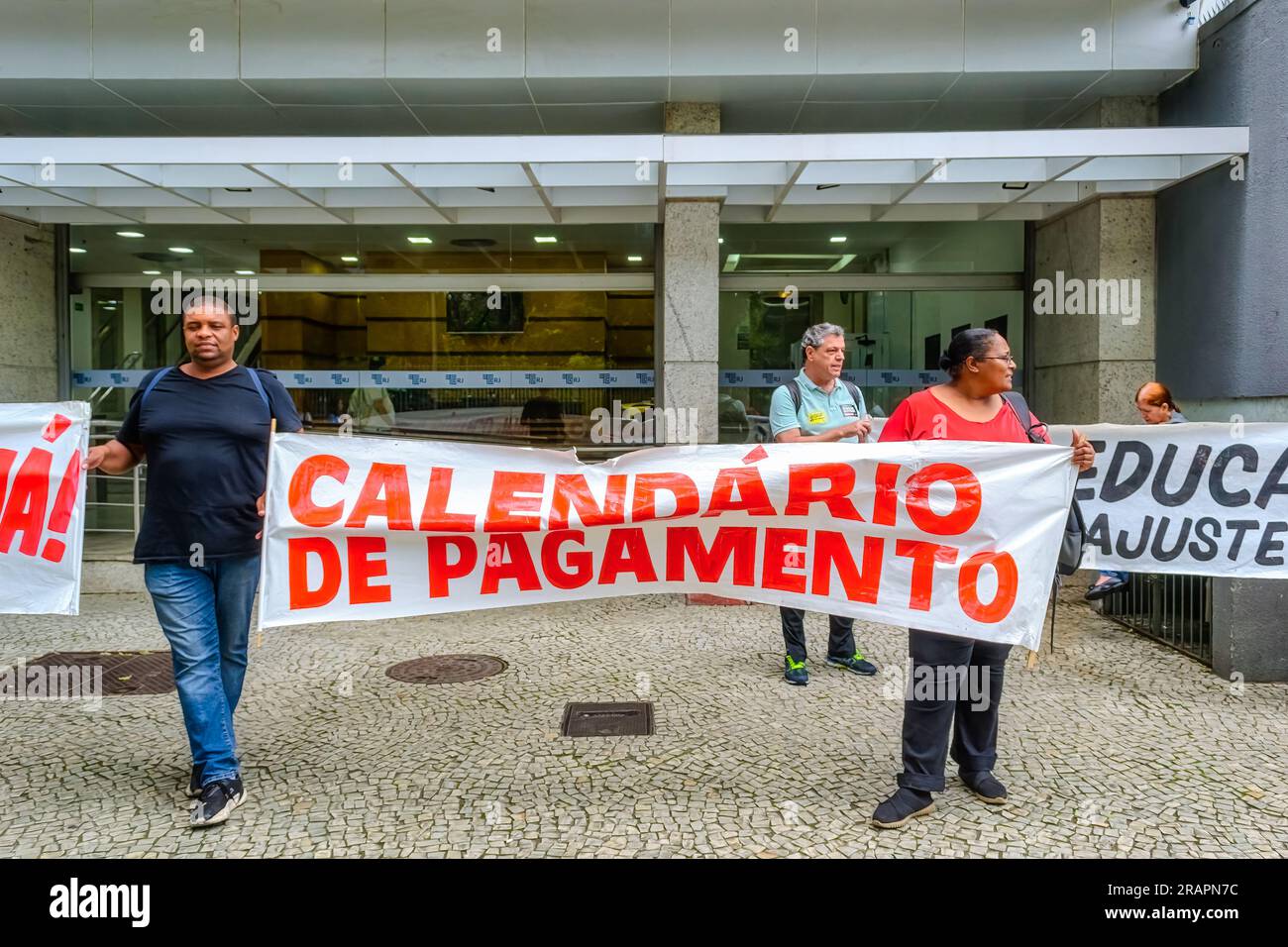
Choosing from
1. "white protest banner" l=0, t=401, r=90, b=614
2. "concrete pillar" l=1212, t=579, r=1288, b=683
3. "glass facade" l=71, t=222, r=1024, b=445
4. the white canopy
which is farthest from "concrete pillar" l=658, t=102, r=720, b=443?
"white protest banner" l=0, t=401, r=90, b=614

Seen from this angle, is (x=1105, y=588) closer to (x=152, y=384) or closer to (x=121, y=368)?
(x=152, y=384)

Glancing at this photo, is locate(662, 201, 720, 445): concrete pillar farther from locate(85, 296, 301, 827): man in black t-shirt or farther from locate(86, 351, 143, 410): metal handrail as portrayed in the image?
locate(86, 351, 143, 410): metal handrail

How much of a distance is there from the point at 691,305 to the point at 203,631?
20.9ft

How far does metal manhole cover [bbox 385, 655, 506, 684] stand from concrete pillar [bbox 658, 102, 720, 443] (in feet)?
12.7

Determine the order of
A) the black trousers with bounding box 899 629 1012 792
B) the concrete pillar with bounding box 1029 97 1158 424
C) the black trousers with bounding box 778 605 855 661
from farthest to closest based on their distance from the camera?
the concrete pillar with bounding box 1029 97 1158 424, the black trousers with bounding box 778 605 855 661, the black trousers with bounding box 899 629 1012 792

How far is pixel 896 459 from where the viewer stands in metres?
4.05

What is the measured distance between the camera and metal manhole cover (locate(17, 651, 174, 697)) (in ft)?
18.4

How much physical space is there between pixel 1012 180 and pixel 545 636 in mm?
6019

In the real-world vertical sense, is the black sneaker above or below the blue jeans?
below

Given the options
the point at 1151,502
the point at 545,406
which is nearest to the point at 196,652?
the point at 1151,502

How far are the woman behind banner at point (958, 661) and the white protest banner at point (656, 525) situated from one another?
0.34ft

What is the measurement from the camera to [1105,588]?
7402 mm

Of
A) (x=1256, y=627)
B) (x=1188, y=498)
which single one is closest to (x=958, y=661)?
(x=1188, y=498)

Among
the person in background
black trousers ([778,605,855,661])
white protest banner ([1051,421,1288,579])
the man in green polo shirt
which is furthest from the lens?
the person in background
